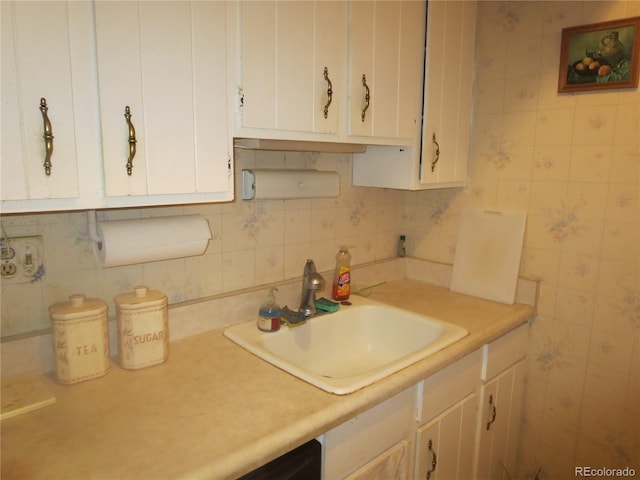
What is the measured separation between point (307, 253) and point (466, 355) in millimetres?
694

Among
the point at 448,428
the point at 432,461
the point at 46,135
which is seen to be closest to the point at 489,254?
the point at 448,428

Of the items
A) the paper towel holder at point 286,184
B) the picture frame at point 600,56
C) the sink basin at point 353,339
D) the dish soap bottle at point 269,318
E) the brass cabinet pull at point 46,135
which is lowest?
the sink basin at point 353,339

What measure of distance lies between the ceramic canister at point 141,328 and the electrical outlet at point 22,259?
210 mm

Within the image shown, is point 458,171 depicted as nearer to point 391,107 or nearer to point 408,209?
point 408,209

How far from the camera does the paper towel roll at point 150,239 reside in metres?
1.14

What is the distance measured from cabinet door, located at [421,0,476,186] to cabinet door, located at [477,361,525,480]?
32.6 inches

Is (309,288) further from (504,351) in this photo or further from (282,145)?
(504,351)

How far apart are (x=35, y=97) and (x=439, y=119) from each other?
4.40 ft

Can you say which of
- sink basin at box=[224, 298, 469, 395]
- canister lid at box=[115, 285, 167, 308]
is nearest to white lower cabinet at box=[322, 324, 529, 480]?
sink basin at box=[224, 298, 469, 395]

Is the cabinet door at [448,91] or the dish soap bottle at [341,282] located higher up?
the cabinet door at [448,91]

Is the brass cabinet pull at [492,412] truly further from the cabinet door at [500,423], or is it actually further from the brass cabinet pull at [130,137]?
the brass cabinet pull at [130,137]

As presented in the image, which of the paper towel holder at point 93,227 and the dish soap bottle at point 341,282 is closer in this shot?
the paper towel holder at point 93,227

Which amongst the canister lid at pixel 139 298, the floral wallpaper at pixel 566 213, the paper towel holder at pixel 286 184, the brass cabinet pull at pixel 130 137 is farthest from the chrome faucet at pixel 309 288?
the floral wallpaper at pixel 566 213

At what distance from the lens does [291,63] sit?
120cm
